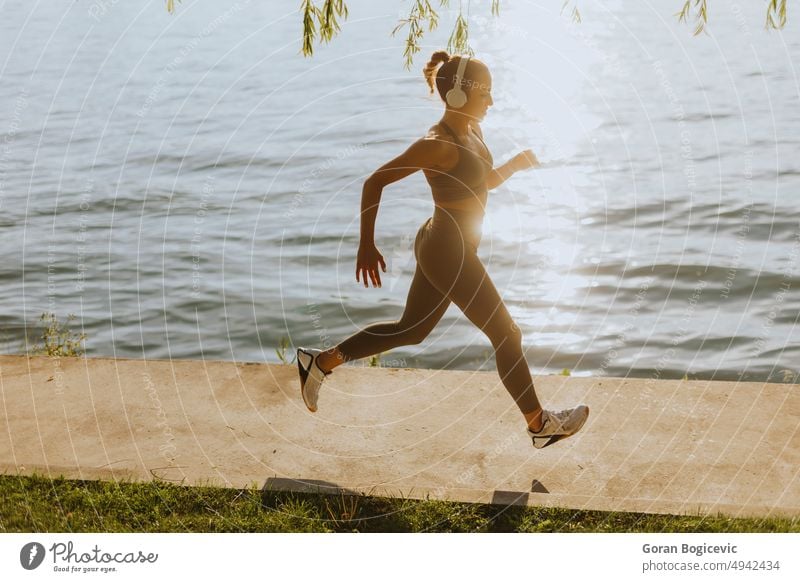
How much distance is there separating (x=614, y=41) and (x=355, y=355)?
19.1m

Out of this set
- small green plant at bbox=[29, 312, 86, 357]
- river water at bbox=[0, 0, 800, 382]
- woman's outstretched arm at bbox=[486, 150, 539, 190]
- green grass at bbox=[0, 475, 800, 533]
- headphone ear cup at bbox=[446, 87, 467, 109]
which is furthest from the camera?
river water at bbox=[0, 0, 800, 382]

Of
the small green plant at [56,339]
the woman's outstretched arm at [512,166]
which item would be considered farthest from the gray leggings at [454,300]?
the small green plant at [56,339]

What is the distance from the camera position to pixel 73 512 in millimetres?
5520

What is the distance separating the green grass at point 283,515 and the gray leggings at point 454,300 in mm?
665

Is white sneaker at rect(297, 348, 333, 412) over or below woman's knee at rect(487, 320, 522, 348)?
below

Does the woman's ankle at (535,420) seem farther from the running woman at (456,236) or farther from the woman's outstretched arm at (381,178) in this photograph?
the woman's outstretched arm at (381,178)

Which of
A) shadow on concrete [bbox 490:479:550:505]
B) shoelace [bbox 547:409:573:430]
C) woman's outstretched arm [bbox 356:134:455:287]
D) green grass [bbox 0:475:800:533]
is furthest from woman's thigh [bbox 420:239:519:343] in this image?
green grass [bbox 0:475:800:533]

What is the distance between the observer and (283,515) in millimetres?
5441

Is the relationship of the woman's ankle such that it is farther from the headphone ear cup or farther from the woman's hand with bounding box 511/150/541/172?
the headphone ear cup

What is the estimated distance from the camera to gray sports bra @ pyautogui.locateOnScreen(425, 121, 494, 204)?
5.23 metres

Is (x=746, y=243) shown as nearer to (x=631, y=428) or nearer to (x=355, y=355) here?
(x=631, y=428)

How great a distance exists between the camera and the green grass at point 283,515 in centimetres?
531

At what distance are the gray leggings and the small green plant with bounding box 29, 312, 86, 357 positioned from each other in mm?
3959

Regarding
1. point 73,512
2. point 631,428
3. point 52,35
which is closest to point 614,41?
point 52,35
